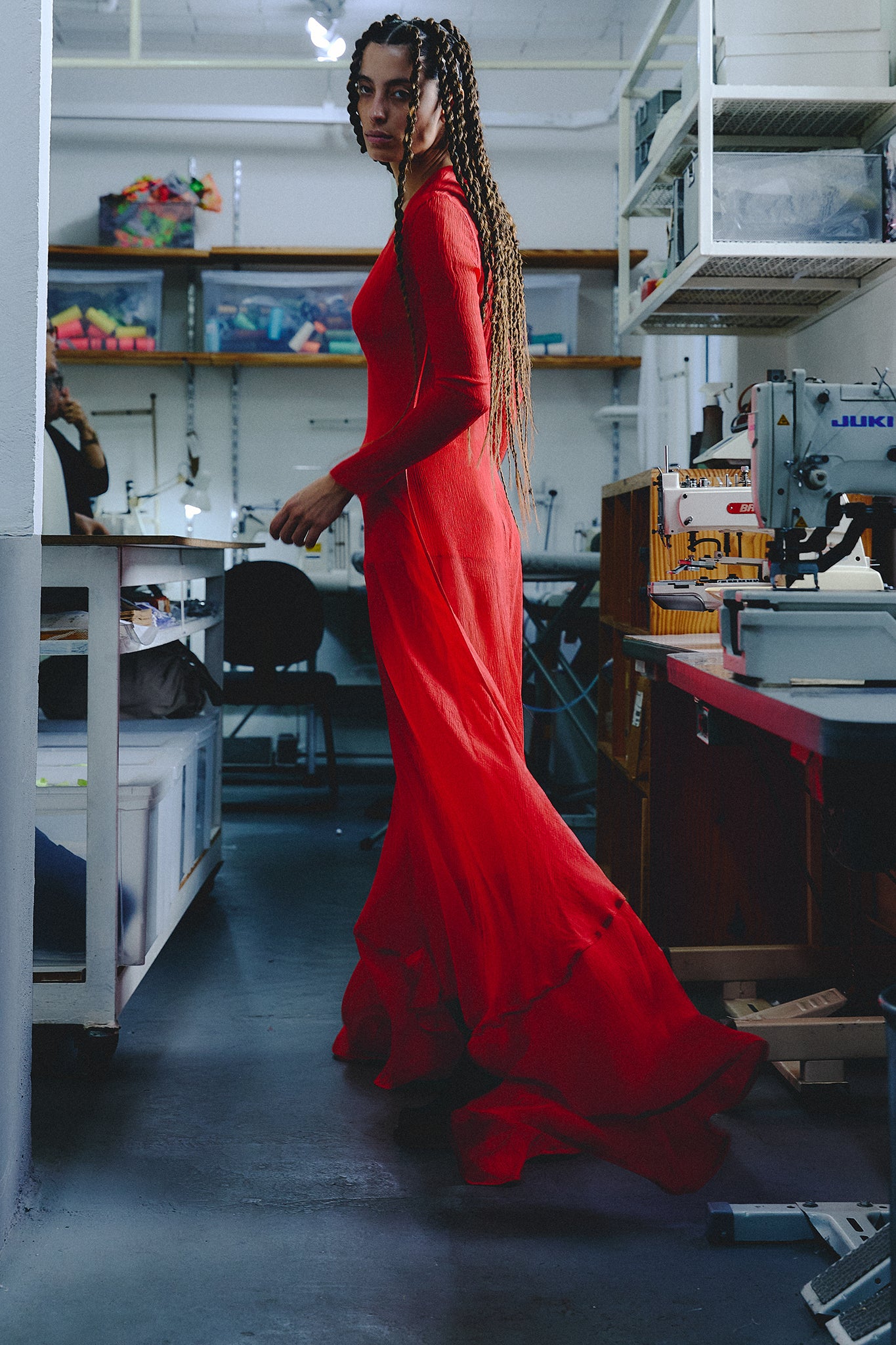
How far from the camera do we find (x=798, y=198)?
247cm

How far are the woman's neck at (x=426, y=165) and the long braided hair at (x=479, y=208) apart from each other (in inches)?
0.6

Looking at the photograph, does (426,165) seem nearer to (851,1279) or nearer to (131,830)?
(131,830)

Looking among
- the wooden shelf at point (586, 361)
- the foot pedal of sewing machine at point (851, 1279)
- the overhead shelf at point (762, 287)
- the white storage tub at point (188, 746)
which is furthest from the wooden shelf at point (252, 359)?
the foot pedal of sewing machine at point (851, 1279)

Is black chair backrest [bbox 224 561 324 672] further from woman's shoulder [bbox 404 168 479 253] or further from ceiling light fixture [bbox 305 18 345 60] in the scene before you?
woman's shoulder [bbox 404 168 479 253]

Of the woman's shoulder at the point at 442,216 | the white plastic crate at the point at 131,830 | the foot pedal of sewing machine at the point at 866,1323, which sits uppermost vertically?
the woman's shoulder at the point at 442,216

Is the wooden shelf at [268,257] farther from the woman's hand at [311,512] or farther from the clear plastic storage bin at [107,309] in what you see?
the woman's hand at [311,512]

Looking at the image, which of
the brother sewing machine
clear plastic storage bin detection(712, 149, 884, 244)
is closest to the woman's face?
the brother sewing machine

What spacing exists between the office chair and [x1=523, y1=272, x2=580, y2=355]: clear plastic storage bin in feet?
6.15

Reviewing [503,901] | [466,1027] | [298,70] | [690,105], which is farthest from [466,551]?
[298,70]

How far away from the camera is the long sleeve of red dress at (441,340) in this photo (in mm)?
1440

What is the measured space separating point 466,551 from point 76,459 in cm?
223

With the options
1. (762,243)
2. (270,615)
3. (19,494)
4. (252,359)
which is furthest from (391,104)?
(252,359)

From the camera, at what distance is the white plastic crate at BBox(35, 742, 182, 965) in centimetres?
182

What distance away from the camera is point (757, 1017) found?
5.79 feet
